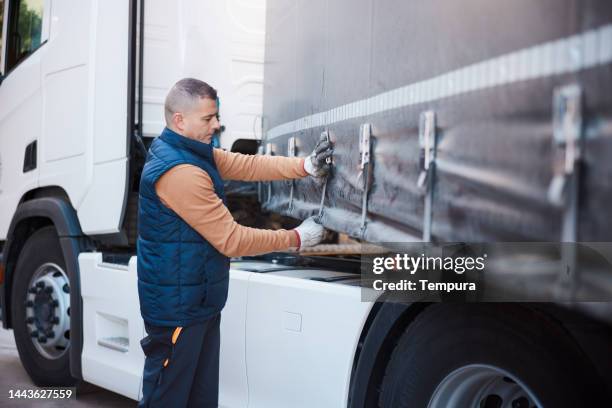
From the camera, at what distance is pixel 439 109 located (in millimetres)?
1956

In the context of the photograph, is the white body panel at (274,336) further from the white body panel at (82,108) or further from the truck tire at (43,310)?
the truck tire at (43,310)

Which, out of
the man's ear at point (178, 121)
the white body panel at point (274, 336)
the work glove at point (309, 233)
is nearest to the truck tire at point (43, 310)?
the white body panel at point (274, 336)

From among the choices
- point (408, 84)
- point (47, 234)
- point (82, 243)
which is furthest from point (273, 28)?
point (47, 234)

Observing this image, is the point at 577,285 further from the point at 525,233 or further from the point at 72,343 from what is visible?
the point at 72,343

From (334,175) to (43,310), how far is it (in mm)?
2735

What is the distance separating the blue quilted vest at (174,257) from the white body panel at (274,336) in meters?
0.31

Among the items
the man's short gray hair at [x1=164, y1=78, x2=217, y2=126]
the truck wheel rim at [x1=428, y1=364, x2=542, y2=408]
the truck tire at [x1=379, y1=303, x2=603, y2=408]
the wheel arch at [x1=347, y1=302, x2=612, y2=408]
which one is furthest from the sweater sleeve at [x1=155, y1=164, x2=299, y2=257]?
the truck wheel rim at [x1=428, y1=364, x2=542, y2=408]

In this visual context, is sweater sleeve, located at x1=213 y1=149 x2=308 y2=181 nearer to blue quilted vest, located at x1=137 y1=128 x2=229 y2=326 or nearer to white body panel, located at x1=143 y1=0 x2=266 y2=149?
blue quilted vest, located at x1=137 y1=128 x2=229 y2=326

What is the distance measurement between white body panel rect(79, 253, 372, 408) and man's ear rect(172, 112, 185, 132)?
0.77 metres

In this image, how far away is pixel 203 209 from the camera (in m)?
2.72

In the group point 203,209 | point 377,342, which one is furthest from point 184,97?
point 377,342

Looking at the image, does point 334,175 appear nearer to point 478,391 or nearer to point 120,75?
point 478,391

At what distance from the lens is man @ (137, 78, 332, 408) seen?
2746 millimetres

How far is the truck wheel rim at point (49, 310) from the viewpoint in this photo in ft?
14.8
